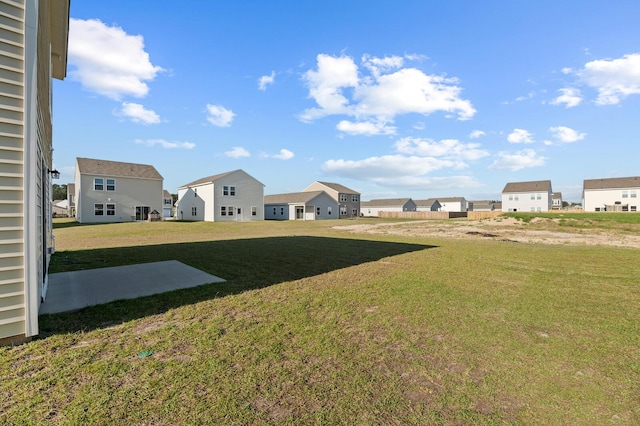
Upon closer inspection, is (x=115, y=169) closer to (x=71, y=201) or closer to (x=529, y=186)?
(x=71, y=201)

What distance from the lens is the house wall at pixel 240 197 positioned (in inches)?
1478

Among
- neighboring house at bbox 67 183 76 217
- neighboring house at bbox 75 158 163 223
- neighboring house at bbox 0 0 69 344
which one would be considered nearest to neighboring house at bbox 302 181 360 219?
neighboring house at bbox 75 158 163 223

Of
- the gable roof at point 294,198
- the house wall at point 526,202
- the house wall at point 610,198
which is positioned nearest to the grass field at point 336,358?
the gable roof at point 294,198

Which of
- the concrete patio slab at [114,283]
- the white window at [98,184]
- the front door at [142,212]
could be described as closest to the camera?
the concrete patio slab at [114,283]

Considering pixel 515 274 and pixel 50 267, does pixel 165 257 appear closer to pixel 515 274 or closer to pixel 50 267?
pixel 50 267

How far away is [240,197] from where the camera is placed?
131 feet

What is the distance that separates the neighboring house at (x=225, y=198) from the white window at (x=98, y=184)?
10.7m

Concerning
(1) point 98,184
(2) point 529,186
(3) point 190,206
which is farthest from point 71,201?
(2) point 529,186

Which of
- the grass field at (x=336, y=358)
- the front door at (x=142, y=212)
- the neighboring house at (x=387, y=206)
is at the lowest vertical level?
the grass field at (x=336, y=358)

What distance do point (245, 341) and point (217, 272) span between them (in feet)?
13.9

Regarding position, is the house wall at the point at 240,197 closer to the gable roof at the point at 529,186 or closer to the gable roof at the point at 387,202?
the gable roof at the point at 387,202

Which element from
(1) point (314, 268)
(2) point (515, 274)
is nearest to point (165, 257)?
(1) point (314, 268)

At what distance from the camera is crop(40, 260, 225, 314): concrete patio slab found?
199 inches

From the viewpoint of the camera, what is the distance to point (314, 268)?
848 cm
